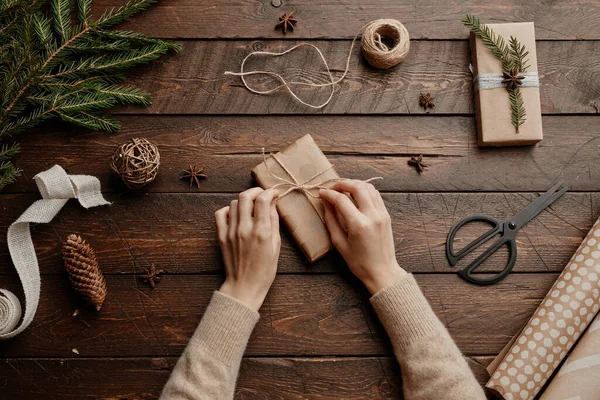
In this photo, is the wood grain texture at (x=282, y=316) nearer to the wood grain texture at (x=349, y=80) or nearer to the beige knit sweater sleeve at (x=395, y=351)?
the beige knit sweater sleeve at (x=395, y=351)

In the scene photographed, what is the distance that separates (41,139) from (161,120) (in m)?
0.33

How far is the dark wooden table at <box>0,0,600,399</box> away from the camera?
1299mm

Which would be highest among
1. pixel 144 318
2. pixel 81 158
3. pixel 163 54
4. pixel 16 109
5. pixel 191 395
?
pixel 163 54

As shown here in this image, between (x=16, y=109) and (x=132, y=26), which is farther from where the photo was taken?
(x=132, y=26)

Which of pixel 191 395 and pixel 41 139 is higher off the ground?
pixel 41 139

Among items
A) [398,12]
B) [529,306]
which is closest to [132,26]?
[398,12]

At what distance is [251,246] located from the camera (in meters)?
1.25

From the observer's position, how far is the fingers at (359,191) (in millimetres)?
1274

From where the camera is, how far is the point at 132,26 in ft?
4.65

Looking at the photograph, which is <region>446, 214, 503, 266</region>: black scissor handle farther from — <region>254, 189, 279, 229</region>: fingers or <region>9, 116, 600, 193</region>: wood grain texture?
<region>254, 189, 279, 229</region>: fingers

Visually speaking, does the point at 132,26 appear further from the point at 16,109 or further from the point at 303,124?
the point at 303,124

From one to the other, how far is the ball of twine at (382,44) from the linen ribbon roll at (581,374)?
2.70 feet

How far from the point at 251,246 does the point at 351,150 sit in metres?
0.38

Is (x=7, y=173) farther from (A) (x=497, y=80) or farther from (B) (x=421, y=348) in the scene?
(A) (x=497, y=80)
